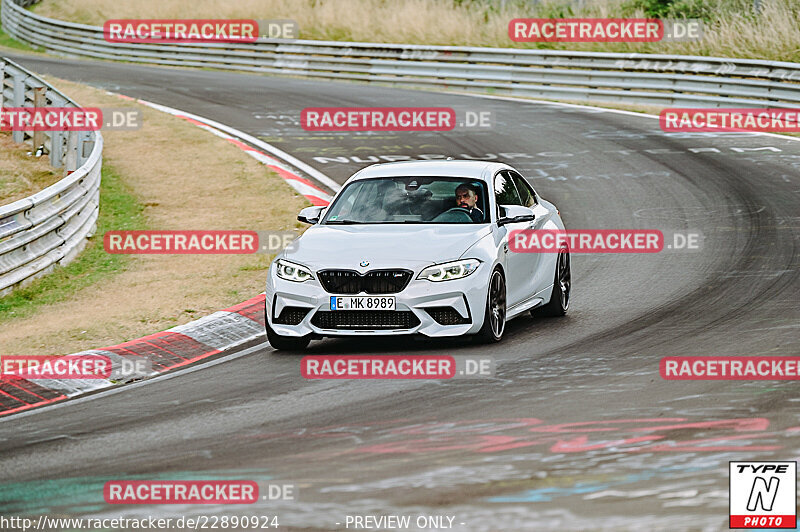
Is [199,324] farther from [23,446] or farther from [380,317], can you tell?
[23,446]

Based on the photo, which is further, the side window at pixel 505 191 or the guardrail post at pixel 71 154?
the guardrail post at pixel 71 154

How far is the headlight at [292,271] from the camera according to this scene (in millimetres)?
10281

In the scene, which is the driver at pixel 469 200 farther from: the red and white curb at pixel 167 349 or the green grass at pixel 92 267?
the green grass at pixel 92 267

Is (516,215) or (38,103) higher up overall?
(516,215)

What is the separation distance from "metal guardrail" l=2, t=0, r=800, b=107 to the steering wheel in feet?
51.7

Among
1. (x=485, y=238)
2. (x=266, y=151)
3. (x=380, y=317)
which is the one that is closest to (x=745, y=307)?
(x=485, y=238)

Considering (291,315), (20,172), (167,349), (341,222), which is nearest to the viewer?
(291,315)

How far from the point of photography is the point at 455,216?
11.2m

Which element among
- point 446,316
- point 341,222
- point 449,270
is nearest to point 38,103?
point 341,222

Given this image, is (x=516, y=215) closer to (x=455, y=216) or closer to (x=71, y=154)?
(x=455, y=216)

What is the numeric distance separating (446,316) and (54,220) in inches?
259

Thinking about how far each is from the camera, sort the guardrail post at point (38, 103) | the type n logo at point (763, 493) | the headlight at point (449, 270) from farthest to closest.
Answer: the guardrail post at point (38, 103) < the headlight at point (449, 270) < the type n logo at point (763, 493)

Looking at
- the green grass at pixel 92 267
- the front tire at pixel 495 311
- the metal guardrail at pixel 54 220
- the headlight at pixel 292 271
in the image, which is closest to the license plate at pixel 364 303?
the headlight at pixel 292 271

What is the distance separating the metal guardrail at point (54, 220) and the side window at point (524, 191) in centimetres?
550
